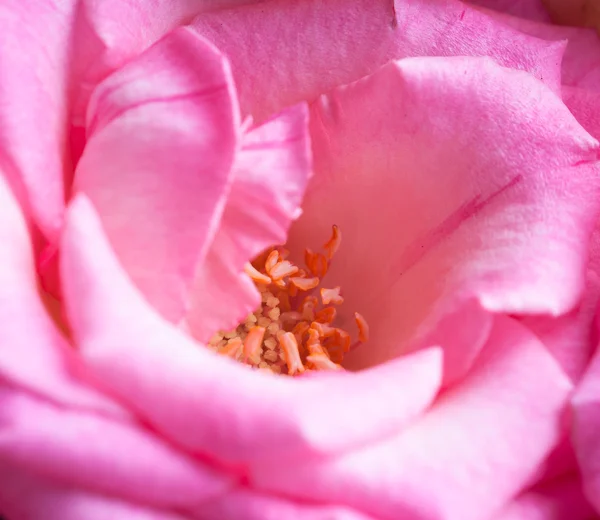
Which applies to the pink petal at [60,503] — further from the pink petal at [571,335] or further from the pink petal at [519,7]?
the pink petal at [519,7]

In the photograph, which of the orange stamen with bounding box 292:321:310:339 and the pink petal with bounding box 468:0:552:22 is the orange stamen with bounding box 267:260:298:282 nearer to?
the orange stamen with bounding box 292:321:310:339

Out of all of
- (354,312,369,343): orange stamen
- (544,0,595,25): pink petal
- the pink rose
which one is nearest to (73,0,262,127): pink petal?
the pink rose

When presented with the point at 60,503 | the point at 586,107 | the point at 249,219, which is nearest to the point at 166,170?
the point at 249,219

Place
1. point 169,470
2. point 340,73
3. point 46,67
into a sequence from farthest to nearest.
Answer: point 340,73
point 46,67
point 169,470

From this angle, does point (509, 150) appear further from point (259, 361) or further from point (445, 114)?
point (259, 361)

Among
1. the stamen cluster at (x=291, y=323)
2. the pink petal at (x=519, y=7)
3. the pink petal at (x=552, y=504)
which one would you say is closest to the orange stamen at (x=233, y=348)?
the stamen cluster at (x=291, y=323)

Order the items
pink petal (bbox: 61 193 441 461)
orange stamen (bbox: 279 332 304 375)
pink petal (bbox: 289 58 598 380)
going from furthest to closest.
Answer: orange stamen (bbox: 279 332 304 375) → pink petal (bbox: 289 58 598 380) → pink petal (bbox: 61 193 441 461)

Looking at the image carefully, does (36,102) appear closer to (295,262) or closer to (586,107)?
(295,262)

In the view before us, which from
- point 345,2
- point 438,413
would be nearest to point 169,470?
point 438,413
